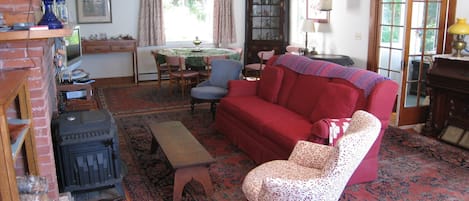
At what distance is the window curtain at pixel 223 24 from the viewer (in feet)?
27.8

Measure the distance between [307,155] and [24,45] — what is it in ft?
6.43

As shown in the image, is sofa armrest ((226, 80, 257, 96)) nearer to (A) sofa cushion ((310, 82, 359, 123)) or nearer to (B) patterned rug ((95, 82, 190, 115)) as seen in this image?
(A) sofa cushion ((310, 82, 359, 123))

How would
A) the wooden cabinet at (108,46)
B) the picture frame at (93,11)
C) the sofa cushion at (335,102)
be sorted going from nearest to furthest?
the sofa cushion at (335,102)
the wooden cabinet at (108,46)
the picture frame at (93,11)

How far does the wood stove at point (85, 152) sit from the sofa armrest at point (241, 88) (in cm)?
200

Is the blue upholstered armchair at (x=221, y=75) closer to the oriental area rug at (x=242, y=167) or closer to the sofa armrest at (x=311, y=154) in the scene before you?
the oriental area rug at (x=242, y=167)

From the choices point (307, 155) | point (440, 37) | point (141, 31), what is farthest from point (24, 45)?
point (141, 31)

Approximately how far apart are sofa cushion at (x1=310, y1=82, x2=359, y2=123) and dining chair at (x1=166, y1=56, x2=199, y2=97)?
131 inches

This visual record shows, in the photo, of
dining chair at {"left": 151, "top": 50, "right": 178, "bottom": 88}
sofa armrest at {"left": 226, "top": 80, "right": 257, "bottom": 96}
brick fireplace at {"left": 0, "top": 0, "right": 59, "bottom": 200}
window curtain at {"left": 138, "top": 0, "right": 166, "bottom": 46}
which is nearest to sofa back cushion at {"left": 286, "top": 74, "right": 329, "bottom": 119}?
sofa armrest at {"left": 226, "top": 80, "right": 257, "bottom": 96}

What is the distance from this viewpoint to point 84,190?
10.5ft

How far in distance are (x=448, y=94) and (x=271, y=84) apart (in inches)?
77.5

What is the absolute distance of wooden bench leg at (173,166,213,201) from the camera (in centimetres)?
319

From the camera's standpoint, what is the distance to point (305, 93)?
4.20 m

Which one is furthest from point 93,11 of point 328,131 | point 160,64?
point 328,131

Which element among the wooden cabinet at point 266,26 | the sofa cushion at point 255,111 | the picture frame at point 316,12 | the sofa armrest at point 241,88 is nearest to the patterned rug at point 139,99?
the sofa armrest at point 241,88
